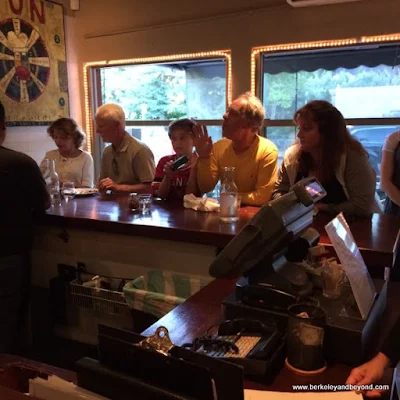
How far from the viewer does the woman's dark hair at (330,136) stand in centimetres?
221

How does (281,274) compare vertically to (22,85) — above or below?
below

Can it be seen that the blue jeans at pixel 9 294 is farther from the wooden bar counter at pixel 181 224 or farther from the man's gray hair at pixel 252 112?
the man's gray hair at pixel 252 112

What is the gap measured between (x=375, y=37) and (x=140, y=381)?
3.22 m

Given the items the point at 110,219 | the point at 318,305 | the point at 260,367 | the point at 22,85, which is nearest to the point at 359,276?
the point at 318,305

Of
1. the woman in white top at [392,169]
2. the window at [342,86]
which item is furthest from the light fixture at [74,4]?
the woman in white top at [392,169]

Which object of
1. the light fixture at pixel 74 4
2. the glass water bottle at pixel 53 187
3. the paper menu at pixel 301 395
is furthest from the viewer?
the light fixture at pixel 74 4

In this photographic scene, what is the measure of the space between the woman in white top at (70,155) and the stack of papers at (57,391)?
275cm

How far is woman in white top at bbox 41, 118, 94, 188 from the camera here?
339 centimetres

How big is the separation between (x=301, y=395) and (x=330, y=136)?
1.58 m

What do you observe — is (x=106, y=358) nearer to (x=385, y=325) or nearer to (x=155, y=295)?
(x=385, y=325)

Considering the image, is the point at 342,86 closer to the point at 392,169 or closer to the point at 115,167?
the point at 392,169

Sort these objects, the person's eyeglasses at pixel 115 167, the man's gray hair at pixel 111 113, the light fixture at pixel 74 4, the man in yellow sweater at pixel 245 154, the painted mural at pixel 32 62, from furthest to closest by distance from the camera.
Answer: the light fixture at pixel 74 4 → the painted mural at pixel 32 62 → the person's eyeglasses at pixel 115 167 → the man's gray hair at pixel 111 113 → the man in yellow sweater at pixel 245 154

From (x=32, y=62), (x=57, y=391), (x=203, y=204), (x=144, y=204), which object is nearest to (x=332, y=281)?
(x=57, y=391)

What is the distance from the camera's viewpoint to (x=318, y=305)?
1097 mm
